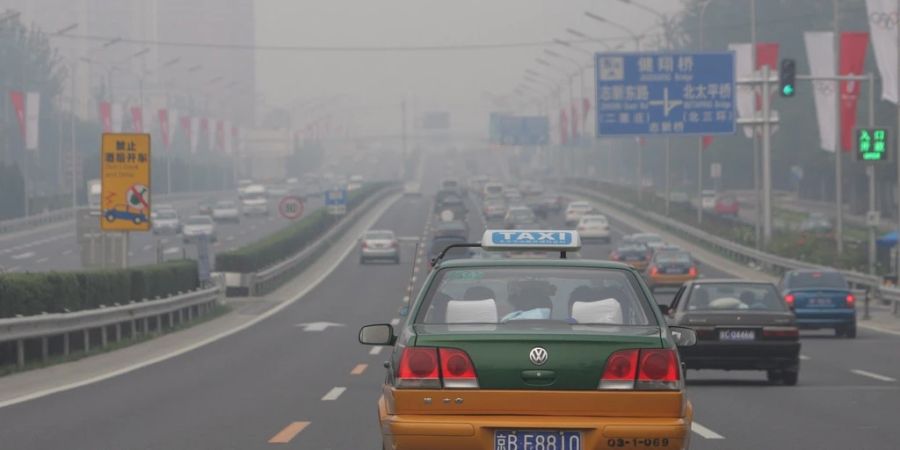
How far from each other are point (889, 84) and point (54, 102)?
11713cm

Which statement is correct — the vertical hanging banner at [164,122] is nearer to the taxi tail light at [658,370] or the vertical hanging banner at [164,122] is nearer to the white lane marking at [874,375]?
the white lane marking at [874,375]

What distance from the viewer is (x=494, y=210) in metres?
96.4

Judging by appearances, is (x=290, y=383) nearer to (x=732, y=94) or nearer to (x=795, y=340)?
(x=795, y=340)

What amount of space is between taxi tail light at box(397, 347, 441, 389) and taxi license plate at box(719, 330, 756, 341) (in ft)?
37.9

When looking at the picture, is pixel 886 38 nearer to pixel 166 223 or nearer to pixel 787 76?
pixel 787 76

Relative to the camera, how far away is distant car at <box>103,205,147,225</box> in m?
37.6

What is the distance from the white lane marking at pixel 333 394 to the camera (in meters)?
18.1

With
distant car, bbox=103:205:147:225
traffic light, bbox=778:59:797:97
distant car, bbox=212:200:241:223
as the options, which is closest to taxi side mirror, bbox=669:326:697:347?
distant car, bbox=103:205:147:225

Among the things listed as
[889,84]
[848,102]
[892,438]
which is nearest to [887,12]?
[889,84]

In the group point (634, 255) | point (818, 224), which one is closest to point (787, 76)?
point (634, 255)

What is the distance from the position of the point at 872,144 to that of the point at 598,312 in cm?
3483

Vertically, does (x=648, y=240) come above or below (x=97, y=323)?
below

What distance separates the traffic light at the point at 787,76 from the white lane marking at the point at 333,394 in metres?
24.4

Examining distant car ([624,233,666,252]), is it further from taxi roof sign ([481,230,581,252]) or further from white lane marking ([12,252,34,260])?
taxi roof sign ([481,230,581,252])
